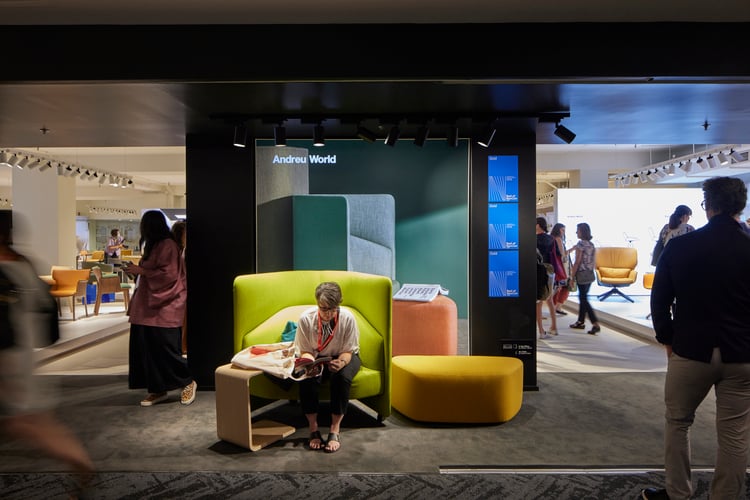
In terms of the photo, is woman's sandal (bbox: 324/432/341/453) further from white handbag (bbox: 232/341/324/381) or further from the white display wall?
the white display wall

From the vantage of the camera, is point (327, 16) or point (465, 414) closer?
point (327, 16)

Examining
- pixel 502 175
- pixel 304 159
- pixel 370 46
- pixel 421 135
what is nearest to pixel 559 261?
pixel 502 175

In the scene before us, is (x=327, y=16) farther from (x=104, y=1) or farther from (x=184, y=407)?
(x=184, y=407)

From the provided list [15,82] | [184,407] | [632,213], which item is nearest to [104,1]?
[15,82]

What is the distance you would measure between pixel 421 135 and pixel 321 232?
4.33 feet

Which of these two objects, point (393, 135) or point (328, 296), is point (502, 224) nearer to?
point (393, 135)

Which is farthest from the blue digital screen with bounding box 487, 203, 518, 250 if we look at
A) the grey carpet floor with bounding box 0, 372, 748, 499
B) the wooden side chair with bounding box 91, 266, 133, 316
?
the wooden side chair with bounding box 91, 266, 133, 316

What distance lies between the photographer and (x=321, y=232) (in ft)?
15.4

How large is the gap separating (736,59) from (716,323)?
79.3 inches

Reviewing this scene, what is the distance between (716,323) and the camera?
2.18 meters

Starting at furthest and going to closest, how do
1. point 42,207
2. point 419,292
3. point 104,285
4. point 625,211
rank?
point 625,211, point 42,207, point 104,285, point 419,292

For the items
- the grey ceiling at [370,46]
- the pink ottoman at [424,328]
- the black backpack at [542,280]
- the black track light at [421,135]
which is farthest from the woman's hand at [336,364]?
the black backpack at [542,280]

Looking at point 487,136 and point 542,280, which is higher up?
point 487,136

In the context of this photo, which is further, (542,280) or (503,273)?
(542,280)
